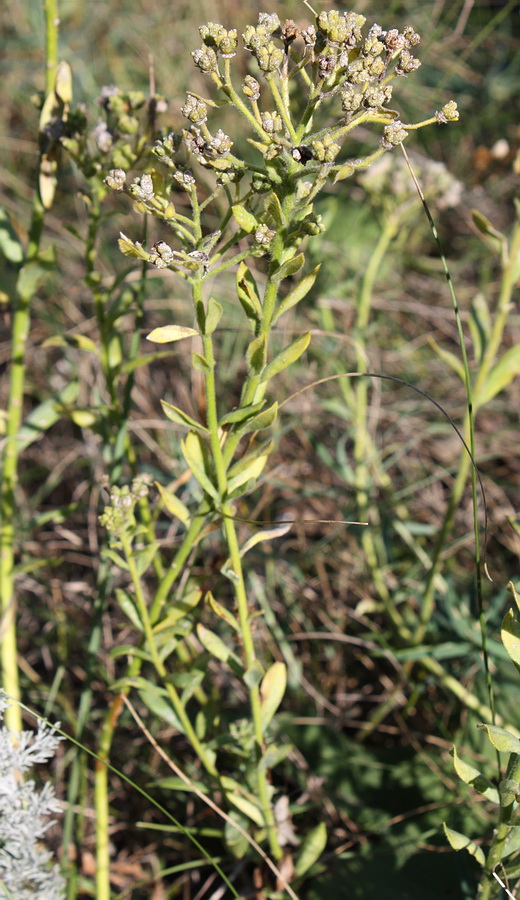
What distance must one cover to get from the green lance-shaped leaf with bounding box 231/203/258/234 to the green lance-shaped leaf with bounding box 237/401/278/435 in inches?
10.3

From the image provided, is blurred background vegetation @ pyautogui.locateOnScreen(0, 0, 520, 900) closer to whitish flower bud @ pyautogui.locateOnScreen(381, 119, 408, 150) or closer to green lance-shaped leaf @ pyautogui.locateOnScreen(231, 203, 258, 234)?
green lance-shaped leaf @ pyautogui.locateOnScreen(231, 203, 258, 234)

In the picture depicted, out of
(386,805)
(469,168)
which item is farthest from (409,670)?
(469,168)

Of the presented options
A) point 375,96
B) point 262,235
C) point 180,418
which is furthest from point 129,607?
point 375,96

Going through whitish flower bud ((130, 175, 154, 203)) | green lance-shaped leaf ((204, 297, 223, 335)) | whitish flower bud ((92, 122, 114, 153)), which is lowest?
green lance-shaped leaf ((204, 297, 223, 335))

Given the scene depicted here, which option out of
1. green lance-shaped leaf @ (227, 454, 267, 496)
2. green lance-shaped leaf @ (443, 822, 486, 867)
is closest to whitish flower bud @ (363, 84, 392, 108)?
green lance-shaped leaf @ (227, 454, 267, 496)

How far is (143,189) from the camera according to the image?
3.43ft

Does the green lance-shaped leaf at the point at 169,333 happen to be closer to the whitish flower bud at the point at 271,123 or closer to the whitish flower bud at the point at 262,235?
the whitish flower bud at the point at 262,235

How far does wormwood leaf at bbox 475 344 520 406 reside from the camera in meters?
1.88

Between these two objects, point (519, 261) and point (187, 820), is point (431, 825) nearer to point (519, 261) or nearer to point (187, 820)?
point (187, 820)

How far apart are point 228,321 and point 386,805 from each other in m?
1.82

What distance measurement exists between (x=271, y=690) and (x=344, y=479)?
0.90 metres

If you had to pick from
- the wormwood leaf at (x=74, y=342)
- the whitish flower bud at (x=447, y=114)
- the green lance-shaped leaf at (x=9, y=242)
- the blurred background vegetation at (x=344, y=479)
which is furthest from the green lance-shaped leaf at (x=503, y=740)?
the green lance-shaped leaf at (x=9, y=242)

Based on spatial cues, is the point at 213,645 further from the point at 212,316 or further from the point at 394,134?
the point at 394,134

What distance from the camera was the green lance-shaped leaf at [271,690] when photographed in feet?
4.82
